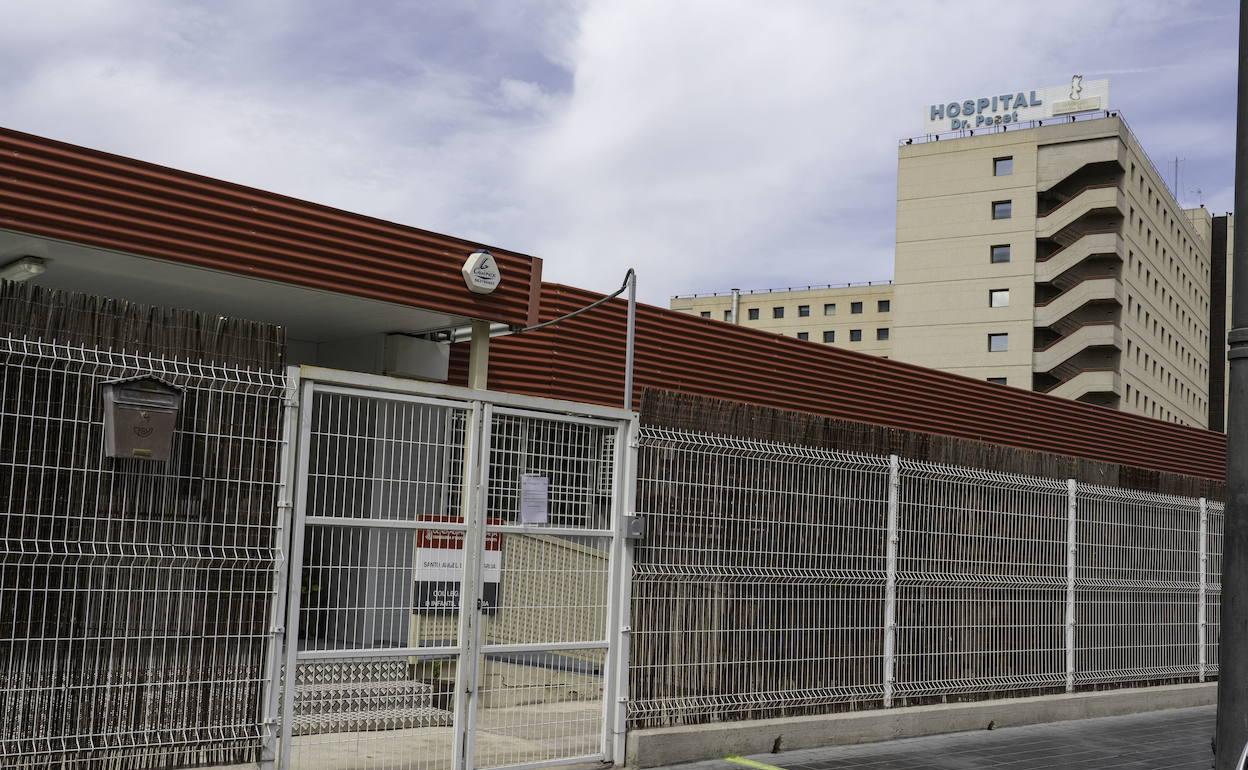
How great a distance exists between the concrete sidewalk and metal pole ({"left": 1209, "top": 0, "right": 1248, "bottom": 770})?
124 inches

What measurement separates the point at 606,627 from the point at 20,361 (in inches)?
159

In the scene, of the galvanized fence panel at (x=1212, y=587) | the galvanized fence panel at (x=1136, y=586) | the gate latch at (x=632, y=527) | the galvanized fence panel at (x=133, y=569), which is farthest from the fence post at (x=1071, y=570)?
the galvanized fence panel at (x=133, y=569)

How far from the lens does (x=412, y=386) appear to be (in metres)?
7.07

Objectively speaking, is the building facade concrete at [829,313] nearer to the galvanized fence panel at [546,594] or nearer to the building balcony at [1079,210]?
the building balcony at [1079,210]

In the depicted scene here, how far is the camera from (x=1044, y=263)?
64.6 metres

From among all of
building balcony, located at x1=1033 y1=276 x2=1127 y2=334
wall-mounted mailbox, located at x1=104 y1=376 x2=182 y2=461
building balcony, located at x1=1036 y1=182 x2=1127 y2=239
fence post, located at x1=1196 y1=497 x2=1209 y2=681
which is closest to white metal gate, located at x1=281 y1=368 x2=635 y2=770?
wall-mounted mailbox, located at x1=104 y1=376 x2=182 y2=461

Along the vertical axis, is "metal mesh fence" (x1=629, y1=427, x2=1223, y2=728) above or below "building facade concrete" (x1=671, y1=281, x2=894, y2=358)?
below

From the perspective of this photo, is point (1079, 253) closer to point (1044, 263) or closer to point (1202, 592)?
point (1044, 263)

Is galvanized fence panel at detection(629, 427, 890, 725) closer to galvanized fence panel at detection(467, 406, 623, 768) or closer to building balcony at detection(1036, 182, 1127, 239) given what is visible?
galvanized fence panel at detection(467, 406, 623, 768)

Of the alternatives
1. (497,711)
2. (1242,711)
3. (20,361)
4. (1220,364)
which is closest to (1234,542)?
(1242,711)

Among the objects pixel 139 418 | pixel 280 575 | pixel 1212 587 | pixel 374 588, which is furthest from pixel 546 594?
pixel 1212 587

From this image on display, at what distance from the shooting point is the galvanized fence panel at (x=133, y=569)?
5.77 meters

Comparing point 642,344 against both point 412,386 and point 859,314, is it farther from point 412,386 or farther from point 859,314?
point 859,314

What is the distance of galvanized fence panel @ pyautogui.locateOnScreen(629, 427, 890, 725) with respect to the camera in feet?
27.8
